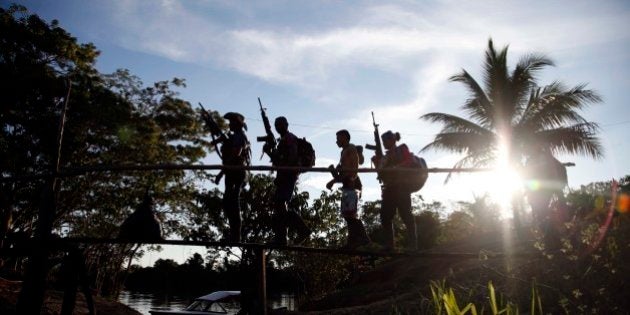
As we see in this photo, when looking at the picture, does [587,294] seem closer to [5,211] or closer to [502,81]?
[502,81]

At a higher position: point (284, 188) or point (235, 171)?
point (235, 171)

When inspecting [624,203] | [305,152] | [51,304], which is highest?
[305,152]

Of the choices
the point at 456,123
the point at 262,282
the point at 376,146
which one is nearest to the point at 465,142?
the point at 456,123

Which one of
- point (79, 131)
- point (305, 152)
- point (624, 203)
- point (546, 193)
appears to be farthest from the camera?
point (79, 131)

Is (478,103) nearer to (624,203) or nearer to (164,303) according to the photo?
(624,203)

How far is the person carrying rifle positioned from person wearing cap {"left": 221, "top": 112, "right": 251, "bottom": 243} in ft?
3.36

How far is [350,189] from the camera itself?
4883 mm

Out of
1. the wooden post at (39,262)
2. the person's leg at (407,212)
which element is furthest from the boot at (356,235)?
the wooden post at (39,262)

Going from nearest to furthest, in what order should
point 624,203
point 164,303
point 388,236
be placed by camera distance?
point 624,203
point 388,236
point 164,303

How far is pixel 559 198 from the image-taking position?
3.82 m

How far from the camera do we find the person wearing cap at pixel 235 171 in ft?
15.1

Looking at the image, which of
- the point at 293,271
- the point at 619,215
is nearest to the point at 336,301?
the point at 619,215

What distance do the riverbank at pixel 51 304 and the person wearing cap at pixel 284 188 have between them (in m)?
6.30

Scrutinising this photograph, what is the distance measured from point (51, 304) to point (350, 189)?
24.6 feet
